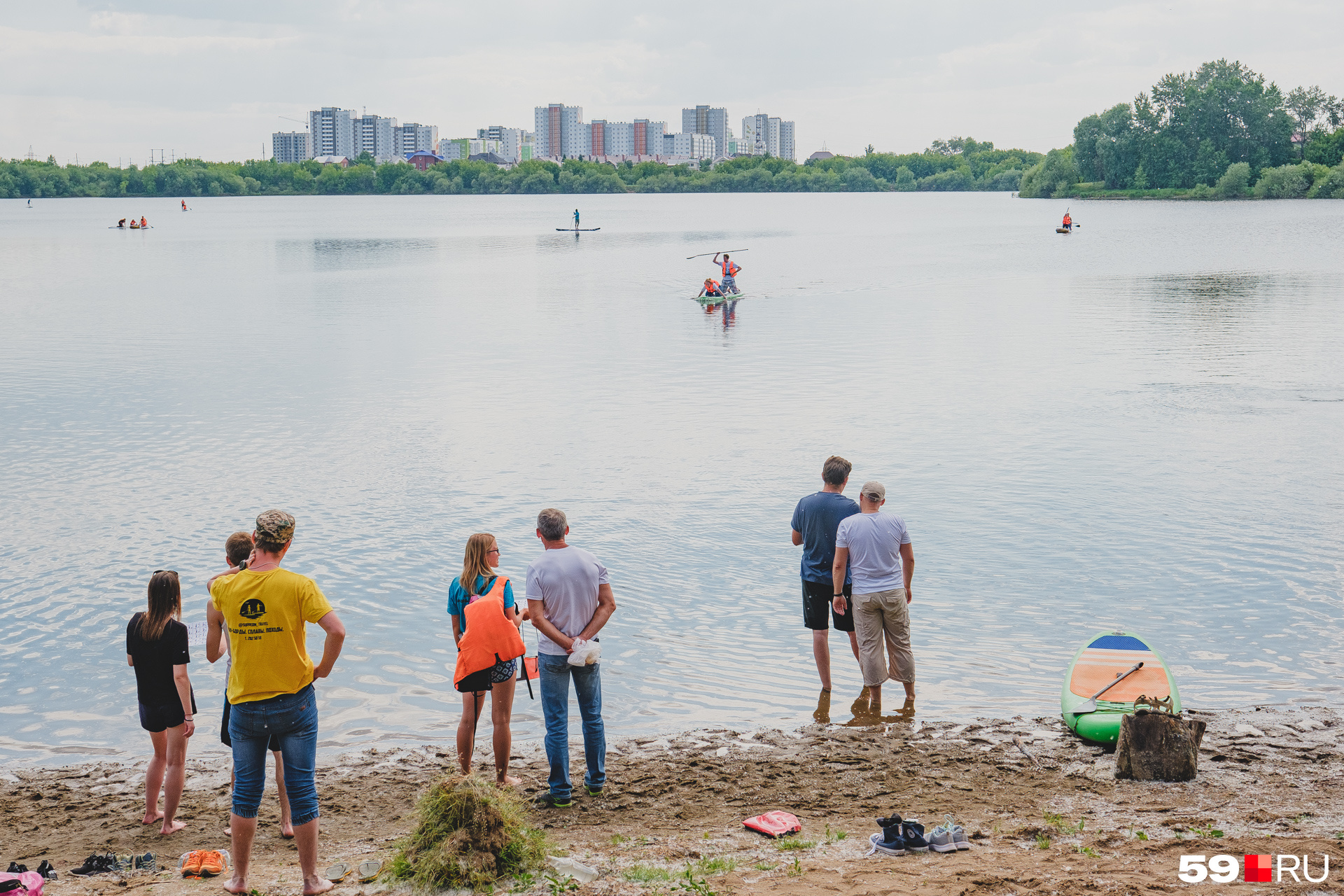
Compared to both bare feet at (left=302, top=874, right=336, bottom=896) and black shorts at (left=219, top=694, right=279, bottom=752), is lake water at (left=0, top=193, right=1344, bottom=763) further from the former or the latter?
bare feet at (left=302, top=874, right=336, bottom=896)

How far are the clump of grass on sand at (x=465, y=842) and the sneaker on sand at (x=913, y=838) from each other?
1998 millimetres

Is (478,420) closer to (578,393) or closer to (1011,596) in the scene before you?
(578,393)

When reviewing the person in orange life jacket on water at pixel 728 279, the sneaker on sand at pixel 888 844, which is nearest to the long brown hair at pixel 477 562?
the sneaker on sand at pixel 888 844

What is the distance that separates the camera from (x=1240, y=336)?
32906 millimetres

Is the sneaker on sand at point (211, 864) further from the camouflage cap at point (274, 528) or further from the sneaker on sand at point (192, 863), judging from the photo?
the camouflage cap at point (274, 528)

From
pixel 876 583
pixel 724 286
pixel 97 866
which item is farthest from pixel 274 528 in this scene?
pixel 724 286

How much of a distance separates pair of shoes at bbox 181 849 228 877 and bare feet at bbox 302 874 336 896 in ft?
2.36

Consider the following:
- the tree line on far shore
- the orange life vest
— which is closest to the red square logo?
the orange life vest

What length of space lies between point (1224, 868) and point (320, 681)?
7442mm

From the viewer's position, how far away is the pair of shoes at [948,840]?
6.50 meters

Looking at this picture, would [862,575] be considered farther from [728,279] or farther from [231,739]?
[728,279]

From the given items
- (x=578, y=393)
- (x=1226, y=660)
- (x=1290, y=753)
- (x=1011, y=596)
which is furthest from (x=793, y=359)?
(x=1290, y=753)

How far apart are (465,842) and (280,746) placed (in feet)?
3.67

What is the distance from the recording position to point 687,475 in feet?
59.7
